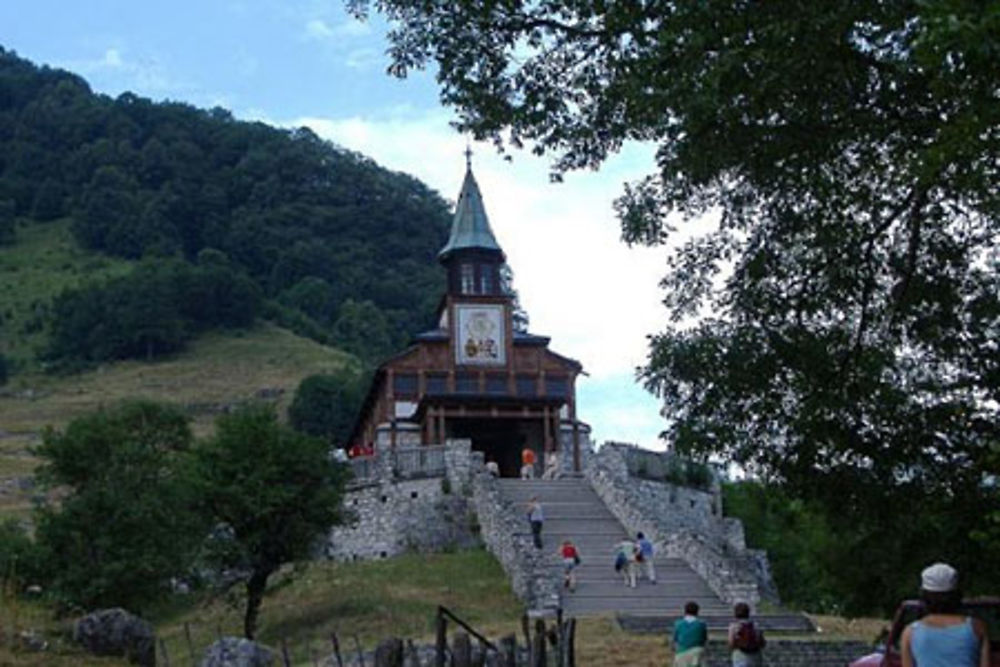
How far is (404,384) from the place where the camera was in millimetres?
51938

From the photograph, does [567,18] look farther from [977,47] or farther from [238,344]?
[238,344]

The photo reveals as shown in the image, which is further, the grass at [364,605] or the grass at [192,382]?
the grass at [192,382]

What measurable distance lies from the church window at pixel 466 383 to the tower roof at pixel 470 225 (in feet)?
17.8

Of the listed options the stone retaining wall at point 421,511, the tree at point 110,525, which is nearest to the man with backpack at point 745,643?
the tree at point 110,525

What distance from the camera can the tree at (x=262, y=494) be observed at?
3316cm

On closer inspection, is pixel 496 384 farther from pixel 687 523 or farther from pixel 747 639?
pixel 747 639

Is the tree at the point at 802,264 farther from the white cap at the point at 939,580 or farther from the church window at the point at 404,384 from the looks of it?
the church window at the point at 404,384

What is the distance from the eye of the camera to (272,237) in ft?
445

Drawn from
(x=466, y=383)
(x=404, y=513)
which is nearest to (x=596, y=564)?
(x=404, y=513)

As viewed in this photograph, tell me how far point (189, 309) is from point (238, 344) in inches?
180

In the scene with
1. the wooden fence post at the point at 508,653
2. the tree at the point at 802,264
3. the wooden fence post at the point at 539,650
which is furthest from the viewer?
the wooden fence post at the point at 539,650

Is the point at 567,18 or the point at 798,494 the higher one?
the point at 567,18

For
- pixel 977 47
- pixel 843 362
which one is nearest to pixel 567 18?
pixel 843 362

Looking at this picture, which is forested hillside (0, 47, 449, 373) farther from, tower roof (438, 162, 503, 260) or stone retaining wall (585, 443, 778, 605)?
stone retaining wall (585, 443, 778, 605)
